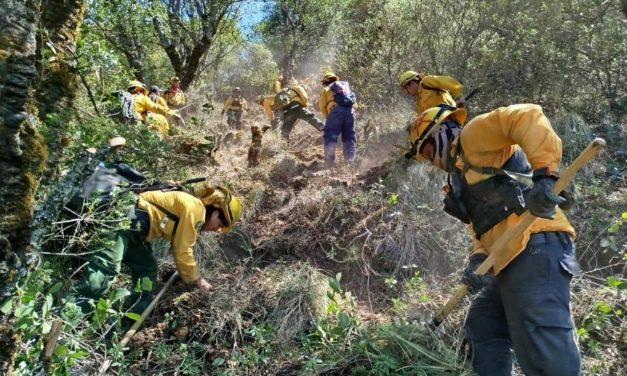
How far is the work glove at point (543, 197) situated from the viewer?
7.25ft

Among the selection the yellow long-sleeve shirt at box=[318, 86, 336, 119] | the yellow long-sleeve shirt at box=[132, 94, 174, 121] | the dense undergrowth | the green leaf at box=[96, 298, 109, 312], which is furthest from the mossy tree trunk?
the yellow long-sleeve shirt at box=[318, 86, 336, 119]

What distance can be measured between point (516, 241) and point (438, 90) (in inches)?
140

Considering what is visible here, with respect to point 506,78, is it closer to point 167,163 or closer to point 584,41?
point 584,41

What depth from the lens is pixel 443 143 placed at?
10.3 ft

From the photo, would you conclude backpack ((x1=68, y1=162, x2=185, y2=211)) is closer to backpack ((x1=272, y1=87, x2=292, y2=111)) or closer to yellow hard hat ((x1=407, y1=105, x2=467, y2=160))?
yellow hard hat ((x1=407, y1=105, x2=467, y2=160))

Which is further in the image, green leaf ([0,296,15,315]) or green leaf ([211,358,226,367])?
green leaf ([211,358,226,367])

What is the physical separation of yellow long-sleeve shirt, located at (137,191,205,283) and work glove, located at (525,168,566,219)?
2.26 m

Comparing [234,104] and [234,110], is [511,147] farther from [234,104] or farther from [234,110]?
[234,110]

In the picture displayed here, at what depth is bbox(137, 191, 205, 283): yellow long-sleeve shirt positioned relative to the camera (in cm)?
349

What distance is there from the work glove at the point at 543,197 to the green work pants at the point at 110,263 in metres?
2.23

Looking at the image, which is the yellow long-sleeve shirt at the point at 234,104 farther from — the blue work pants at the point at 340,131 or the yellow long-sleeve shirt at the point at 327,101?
the blue work pants at the point at 340,131

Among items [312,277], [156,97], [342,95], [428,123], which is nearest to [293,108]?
[342,95]

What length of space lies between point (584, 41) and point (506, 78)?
108 cm

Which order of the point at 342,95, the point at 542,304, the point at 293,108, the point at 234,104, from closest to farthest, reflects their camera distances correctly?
the point at 542,304, the point at 342,95, the point at 293,108, the point at 234,104
